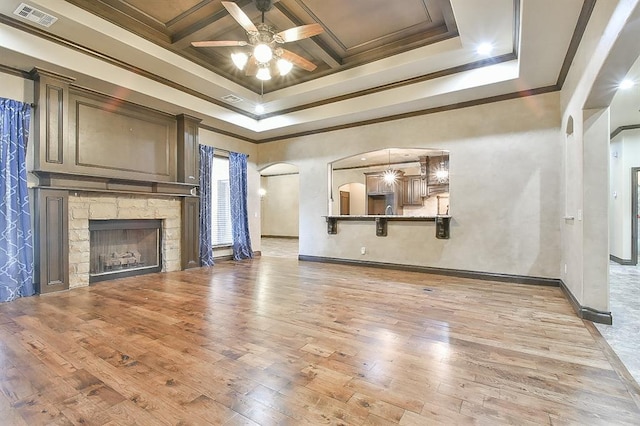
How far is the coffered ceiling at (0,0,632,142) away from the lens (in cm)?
358

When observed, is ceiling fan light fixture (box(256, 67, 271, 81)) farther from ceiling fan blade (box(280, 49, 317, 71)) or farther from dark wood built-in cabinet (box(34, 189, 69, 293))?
dark wood built-in cabinet (box(34, 189, 69, 293))

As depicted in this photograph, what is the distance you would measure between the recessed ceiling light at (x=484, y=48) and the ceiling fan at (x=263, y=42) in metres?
2.32

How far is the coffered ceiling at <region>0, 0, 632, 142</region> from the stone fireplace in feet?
5.71

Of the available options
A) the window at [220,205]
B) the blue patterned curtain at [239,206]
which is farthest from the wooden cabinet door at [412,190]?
the window at [220,205]

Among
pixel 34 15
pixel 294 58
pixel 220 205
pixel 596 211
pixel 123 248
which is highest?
pixel 34 15

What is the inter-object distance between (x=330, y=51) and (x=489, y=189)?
3.50 m

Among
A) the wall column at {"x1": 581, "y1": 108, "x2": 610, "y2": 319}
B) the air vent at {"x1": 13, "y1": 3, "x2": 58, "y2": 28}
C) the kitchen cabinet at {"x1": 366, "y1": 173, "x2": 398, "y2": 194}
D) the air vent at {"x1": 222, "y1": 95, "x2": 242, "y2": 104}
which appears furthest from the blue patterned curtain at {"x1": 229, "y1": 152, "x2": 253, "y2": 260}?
the wall column at {"x1": 581, "y1": 108, "x2": 610, "y2": 319}

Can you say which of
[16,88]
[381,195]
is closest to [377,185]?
[381,195]

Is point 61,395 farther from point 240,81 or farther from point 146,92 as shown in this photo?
point 240,81

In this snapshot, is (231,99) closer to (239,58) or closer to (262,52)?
(239,58)

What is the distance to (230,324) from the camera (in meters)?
3.09

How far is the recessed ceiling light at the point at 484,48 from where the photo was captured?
4172 mm

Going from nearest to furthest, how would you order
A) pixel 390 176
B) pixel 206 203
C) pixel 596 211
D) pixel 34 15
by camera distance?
1. pixel 596 211
2. pixel 34 15
3. pixel 206 203
4. pixel 390 176

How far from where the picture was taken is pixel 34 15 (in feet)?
11.3
